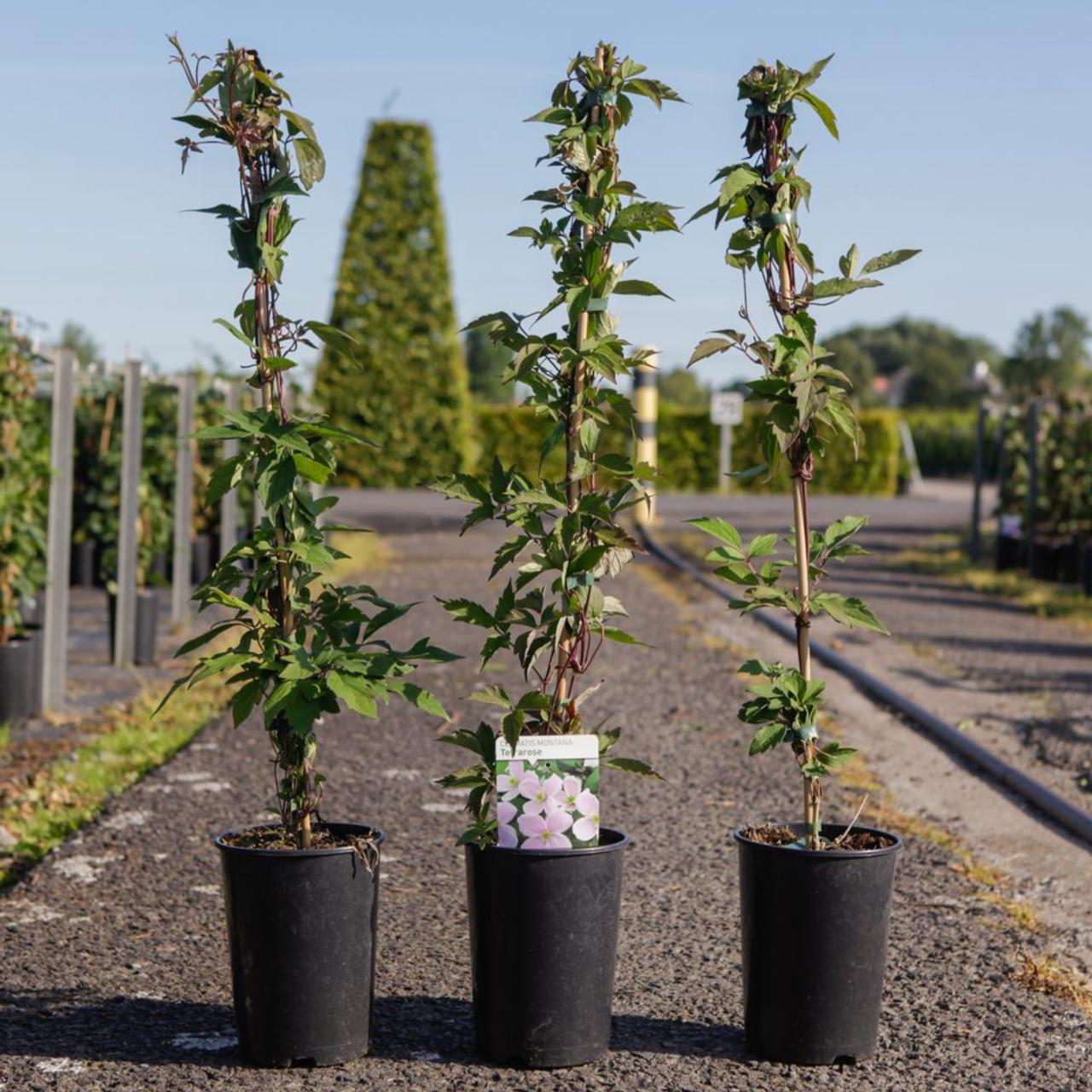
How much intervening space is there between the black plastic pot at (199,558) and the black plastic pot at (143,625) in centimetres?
344

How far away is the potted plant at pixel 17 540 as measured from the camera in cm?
700

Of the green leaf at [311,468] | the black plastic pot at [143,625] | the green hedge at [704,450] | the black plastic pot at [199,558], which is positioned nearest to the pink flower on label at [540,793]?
the green leaf at [311,468]

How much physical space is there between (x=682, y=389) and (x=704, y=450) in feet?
179

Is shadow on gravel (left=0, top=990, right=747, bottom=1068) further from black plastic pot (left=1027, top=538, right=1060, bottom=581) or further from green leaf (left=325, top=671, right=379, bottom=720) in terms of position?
black plastic pot (left=1027, top=538, right=1060, bottom=581)

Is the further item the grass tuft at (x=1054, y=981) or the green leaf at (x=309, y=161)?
the grass tuft at (x=1054, y=981)

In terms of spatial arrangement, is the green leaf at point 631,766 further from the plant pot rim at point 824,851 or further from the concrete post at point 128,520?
the concrete post at point 128,520

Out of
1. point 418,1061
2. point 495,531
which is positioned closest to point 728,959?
point 418,1061

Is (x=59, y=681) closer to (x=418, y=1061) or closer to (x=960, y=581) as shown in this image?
(x=418, y=1061)

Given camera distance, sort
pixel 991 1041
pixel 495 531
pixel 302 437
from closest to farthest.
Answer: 1. pixel 302 437
2. pixel 991 1041
3. pixel 495 531

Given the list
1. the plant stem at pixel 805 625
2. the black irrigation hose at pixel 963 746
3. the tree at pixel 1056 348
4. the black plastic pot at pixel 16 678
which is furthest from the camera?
the tree at pixel 1056 348

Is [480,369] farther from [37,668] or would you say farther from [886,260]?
[886,260]

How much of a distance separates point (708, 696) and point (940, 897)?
11.2 ft

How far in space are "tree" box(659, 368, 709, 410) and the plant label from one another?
79.2m

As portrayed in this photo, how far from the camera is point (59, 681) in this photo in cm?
739
